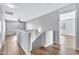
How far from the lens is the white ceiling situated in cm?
168

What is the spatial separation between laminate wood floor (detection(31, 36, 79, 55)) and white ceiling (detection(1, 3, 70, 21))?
1.89 feet

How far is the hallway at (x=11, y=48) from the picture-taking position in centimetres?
166

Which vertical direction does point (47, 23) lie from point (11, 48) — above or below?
above

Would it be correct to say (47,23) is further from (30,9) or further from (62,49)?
(62,49)

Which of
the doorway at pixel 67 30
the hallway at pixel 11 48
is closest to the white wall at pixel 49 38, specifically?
the doorway at pixel 67 30

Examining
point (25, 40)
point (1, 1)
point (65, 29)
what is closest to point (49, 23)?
point (65, 29)

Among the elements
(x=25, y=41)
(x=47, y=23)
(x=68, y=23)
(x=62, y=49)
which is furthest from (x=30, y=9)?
(x=62, y=49)

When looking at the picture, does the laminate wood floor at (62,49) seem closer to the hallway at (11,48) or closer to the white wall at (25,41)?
the white wall at (25,41)

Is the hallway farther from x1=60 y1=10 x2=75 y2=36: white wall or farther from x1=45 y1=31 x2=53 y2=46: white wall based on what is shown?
x1=60 y1=10 x2=75 y2=36: white wall

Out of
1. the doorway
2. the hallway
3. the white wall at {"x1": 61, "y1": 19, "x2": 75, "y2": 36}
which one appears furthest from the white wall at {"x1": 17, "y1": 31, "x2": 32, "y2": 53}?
the white wall at {"x1": 61, "y1": 19, "x2": 75, "y2": 36}

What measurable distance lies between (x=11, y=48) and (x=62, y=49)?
2.99ft

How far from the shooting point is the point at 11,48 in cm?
167

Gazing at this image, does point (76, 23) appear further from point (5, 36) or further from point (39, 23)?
point (5, 36)

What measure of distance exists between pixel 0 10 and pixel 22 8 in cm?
38
